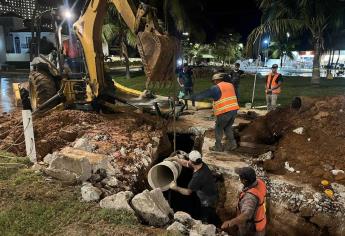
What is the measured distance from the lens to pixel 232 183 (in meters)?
6.56

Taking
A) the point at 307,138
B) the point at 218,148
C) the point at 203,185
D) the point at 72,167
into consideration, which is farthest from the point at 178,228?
the point at 307,138

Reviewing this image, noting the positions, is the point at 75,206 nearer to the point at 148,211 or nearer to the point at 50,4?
the point at 148,211

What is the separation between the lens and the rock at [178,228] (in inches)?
160

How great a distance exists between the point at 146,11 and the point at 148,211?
403cm

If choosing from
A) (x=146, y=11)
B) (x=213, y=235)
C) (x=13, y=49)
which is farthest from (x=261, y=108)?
(x=13, y=49)

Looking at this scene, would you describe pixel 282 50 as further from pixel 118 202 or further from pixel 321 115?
pixel 118 202

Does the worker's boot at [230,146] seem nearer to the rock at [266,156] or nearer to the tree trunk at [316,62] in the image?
the rock at [266,156]

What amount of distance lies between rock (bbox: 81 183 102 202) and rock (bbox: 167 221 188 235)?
124cm

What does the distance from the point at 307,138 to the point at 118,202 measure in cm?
475

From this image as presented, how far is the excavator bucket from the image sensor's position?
20.9 ft

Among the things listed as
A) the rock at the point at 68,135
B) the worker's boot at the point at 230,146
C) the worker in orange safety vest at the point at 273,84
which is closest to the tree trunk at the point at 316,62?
the worker in orange safety vest at the point at 273,84

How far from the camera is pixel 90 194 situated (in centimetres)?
475

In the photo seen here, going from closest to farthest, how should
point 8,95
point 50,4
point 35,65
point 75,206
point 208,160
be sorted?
point 75,206
point 208,160
point 35,65
point 50,4
point 8,95

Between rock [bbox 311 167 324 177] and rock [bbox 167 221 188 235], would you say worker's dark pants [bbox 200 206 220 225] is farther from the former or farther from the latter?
rock [bbox 311 167 324 177]
